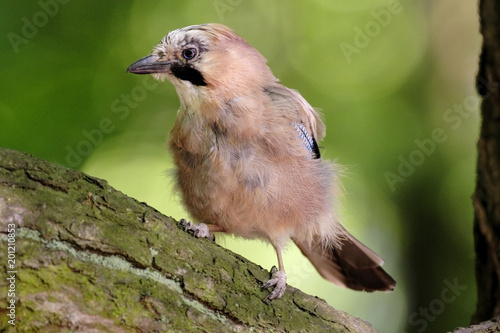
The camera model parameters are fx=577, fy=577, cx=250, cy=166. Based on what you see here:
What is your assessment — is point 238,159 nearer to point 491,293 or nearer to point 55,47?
point 491,293

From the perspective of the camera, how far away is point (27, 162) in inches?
103

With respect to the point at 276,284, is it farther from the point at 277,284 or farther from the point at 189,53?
the point at 189,53

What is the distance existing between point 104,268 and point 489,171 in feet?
10.9

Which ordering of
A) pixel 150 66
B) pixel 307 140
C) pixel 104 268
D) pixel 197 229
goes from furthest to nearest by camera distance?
pixel 307 140
pixel 150 66
pixel 197 229
pixel 104 268

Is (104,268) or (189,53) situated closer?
(104,268)

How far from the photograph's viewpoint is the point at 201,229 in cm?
394

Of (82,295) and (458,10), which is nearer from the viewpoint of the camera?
(82,295)

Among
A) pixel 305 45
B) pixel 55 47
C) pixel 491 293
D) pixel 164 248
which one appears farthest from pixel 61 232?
pixel 305 45

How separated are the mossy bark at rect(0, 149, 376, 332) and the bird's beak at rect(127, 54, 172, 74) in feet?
5.73

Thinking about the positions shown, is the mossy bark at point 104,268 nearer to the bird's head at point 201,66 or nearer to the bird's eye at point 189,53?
the bird's head at point 201,66

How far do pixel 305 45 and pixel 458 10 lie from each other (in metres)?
2.13

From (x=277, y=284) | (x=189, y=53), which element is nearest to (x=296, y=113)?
(x=189, y=53)

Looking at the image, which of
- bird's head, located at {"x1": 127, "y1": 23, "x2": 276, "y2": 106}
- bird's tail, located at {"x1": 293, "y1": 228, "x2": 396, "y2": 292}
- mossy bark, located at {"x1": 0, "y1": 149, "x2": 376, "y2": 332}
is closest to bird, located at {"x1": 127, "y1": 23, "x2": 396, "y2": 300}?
bird's head, located at {"x1": 127, "y1": 23, "x2": 276, "y2": 106}

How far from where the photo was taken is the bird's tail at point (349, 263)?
507 cm
